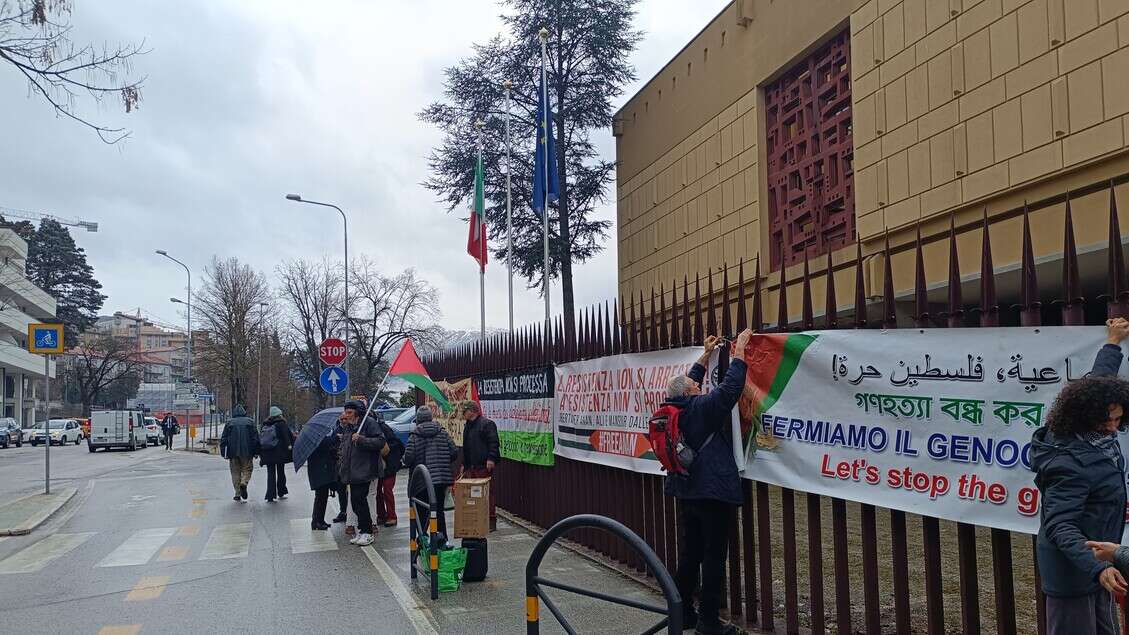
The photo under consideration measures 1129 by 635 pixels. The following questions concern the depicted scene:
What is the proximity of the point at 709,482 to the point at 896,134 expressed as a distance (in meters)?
9.04

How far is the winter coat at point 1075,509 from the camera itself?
3502 millimetres

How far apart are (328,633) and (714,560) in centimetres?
293

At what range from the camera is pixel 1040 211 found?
36.0 ft

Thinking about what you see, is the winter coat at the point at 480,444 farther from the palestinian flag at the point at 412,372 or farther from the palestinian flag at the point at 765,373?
the palestinian flag at the point at 765,373

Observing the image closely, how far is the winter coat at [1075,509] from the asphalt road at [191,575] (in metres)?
4.48

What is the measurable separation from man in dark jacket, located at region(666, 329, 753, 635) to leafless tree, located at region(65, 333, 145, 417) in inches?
3113

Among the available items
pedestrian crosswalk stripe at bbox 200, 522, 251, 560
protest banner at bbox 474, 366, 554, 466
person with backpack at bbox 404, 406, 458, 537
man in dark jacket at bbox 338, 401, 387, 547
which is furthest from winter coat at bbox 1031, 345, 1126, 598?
pedestrian crosswalk stripe at bbox 200, 522, 251, 560

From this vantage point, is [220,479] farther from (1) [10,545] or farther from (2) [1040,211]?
(2) [1040,211]

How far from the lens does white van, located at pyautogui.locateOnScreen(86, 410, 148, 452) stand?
4078 centimetres

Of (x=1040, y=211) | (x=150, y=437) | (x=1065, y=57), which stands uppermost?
(x=1065, y=57)

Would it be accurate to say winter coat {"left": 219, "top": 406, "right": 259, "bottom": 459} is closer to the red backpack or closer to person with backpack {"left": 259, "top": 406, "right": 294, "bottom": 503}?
person with backpack {"left": 259, "top": 406, "right": 294, "bottom": 503}

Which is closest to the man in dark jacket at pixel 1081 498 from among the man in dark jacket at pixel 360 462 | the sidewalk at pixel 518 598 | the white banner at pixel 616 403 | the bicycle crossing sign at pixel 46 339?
the white banner at pixel 616 403

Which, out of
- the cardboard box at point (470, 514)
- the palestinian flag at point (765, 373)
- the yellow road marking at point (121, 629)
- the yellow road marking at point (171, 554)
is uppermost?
the palestinian flag at point (765, 373)

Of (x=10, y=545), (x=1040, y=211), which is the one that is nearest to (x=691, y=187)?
(x=1040, y=211)
